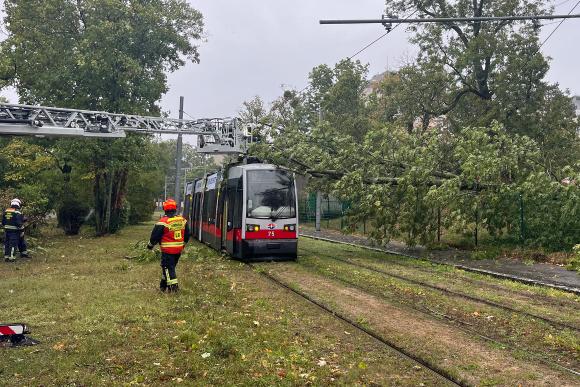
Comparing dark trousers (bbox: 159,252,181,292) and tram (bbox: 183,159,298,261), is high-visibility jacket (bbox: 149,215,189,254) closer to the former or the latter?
dark trousers (bbox: 159,252,181,292)

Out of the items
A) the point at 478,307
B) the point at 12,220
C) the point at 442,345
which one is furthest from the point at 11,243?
the point at 442,345

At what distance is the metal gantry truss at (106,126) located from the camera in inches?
449

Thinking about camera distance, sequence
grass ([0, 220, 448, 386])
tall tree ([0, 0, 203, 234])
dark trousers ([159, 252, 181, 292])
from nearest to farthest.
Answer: grass ([0, 220, 448, 386]) < dark trousers ([159, 252, 181, 292]) < tall tree ([0, 0, 203, 234])

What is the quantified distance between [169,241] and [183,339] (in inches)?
154

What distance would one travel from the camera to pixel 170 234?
1095cm

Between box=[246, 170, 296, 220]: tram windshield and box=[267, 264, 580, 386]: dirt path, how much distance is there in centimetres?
549

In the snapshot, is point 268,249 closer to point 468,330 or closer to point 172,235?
point 172,235

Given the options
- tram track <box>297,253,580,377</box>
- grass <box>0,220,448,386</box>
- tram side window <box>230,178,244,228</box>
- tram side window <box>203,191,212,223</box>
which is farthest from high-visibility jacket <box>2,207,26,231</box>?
tram track <box>297,253,580,377</box>

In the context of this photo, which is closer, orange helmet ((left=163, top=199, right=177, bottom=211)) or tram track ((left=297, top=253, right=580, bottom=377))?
tram track ((left=297, top=253, right=580, bottom=377))

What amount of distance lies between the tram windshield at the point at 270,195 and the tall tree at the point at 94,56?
12.8m

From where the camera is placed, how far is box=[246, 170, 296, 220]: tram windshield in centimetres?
1659

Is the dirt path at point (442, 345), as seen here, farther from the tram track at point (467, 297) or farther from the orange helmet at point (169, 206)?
the orange helmet at point (169, 206)

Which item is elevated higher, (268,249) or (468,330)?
(268,249)

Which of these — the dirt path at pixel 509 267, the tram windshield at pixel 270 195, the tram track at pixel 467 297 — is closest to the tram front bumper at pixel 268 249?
the tram windshield at pixel 270 195
